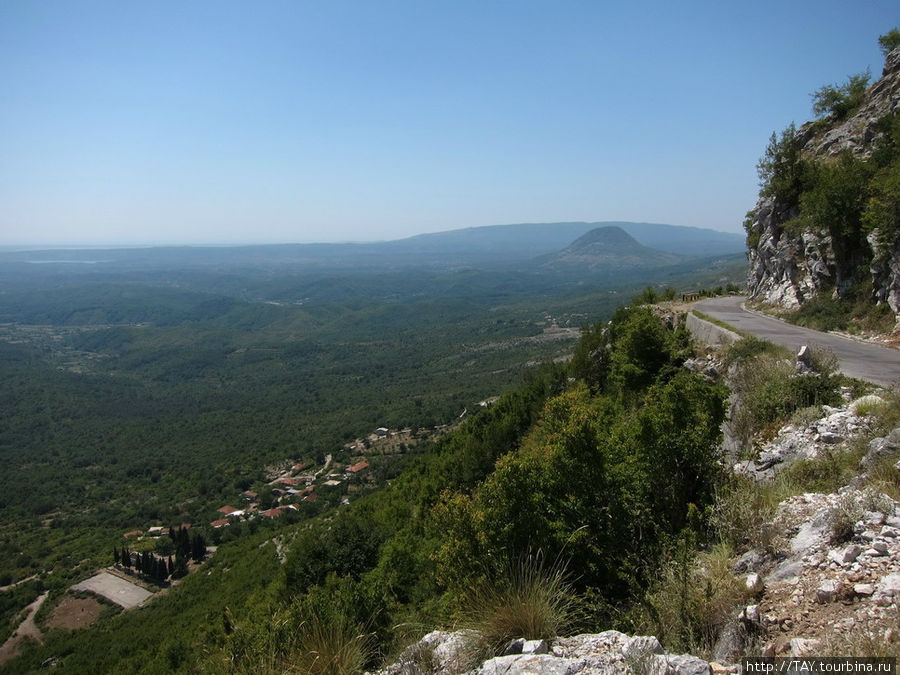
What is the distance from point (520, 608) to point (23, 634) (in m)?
56.1

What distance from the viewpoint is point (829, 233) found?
17.2 m

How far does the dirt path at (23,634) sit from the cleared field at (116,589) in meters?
3.38

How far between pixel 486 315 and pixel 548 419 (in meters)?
174

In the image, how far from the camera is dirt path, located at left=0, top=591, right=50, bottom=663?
36500 mm

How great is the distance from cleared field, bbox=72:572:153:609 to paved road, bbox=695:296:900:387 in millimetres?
53107

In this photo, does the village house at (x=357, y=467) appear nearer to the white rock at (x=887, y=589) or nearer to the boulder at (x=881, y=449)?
the boulder at (x=881, y=449)

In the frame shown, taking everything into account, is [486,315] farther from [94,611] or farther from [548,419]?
[548,419]

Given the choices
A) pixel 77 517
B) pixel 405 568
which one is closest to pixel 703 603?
pixel 405 568

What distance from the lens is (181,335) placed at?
178000 mm

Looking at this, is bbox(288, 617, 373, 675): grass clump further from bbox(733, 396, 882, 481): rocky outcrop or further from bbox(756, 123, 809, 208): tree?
bbox(756, 123, 809, 208): tree

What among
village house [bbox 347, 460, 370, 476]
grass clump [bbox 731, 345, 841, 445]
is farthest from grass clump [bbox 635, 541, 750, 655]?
village house [bbox 347, 460, 370, 476]

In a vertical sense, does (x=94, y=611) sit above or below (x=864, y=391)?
below

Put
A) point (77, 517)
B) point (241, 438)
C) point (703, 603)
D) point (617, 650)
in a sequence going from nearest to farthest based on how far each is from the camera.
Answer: point (617, 650)
point (703, 603)
point (77, 517)
point (241, 438)

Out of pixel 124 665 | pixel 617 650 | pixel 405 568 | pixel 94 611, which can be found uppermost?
pixel 617 650
